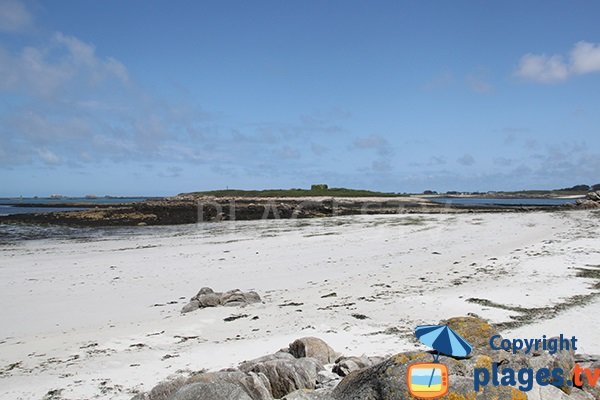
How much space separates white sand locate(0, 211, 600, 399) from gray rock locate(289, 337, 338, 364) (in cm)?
83

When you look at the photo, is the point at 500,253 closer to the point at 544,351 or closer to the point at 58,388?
the point at 544,351

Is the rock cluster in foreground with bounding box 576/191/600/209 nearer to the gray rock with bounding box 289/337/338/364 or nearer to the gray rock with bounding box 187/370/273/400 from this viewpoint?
the gray rock with bounding box 289/337/338/364

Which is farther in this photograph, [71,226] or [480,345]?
[71,226]

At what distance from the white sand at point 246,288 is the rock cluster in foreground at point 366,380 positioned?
1.73 m

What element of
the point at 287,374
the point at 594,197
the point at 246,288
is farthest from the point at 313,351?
the point at 594,197

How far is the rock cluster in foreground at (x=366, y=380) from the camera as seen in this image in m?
3.89

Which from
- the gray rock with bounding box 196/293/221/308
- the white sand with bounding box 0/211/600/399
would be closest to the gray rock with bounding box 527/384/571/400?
the white sand with bounding box 0/211/600/399

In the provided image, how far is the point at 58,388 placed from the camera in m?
6.59

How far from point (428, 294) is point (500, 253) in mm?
8275

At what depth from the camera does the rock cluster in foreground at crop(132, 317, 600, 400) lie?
389 centimetres

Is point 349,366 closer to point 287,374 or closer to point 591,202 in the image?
point 287,374

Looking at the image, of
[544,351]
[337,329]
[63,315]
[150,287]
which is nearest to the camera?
[544,351]

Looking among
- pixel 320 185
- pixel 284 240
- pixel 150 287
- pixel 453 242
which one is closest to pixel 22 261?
pixel 150 287

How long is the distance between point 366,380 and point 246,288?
9972 mm
